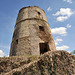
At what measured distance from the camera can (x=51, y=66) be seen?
12.1 ft

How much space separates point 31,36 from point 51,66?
5.23 metres

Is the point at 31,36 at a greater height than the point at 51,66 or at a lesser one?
greater

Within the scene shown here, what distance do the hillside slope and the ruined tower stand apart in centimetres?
393

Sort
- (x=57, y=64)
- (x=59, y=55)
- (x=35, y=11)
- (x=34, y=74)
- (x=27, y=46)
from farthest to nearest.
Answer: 1. (x=35, y=11)
2. (x=27, y=46)
3. (x=59, y=55)
4. (x=57, y=64)
5. (x=34, y=74)

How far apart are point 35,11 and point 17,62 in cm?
716

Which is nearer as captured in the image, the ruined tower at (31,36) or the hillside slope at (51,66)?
the hillside slope at (51,66)

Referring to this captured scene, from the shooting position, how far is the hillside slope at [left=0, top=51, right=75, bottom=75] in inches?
140

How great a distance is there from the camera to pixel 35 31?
889 centimetres

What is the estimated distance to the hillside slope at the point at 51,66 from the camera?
3.55 m

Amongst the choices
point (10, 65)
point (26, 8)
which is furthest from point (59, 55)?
point (26, 8)

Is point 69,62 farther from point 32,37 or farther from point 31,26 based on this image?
point 31,26

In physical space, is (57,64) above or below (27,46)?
below

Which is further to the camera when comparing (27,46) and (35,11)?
(35,11)

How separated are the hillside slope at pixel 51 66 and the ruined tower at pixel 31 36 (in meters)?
3.93
